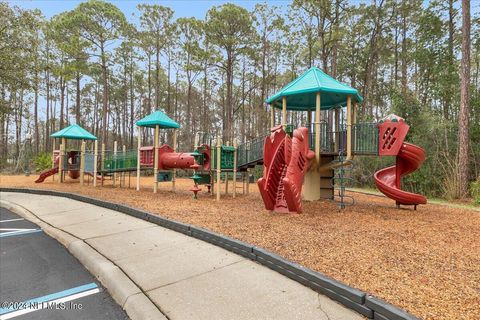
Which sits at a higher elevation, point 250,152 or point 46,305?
point 250,152

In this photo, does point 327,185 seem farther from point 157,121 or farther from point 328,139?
point 157,121

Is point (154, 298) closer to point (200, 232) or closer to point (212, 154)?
point (200, 232)

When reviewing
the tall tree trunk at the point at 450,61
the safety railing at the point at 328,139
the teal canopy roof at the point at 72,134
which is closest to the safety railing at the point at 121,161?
the teal canopy roof at the point at 72,134

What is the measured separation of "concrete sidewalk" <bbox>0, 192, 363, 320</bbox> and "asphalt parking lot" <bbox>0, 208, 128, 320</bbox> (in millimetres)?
149

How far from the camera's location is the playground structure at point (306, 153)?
7.11 m

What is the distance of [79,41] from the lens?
20453mm

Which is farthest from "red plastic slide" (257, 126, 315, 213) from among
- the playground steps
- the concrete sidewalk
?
the playground steps

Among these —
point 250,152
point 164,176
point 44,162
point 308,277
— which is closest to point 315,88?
point 250,152

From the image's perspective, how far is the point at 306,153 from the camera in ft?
24.2

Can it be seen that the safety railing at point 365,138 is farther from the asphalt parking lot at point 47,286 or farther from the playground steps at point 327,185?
the asphalt parking lot at point 47,286

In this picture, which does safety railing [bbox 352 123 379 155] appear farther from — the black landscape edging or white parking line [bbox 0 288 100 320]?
white parking line [bbox 0 288 100 320]

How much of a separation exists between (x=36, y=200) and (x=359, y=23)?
22.7 meters

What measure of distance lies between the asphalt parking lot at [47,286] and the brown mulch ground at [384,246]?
7.27 ft

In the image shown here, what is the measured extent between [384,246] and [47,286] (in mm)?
4920
